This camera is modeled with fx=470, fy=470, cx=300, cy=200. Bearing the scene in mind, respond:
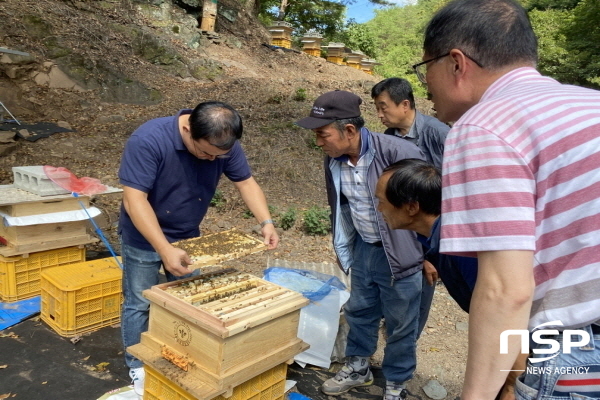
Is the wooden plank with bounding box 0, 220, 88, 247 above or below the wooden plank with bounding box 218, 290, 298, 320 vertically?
below

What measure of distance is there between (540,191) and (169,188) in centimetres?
252

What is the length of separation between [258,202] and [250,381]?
137cm

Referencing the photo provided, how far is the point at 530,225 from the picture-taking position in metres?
1.16

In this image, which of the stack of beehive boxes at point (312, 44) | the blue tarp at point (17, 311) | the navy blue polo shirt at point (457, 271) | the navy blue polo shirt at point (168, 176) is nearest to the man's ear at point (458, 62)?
the navy blue polo shirt at point (457, 271)

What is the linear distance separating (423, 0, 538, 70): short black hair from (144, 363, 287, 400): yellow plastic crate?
2.10m

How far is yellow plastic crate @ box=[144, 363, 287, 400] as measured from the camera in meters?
2.62

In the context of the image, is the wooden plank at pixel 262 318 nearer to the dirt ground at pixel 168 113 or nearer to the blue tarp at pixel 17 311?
the dirt ground at pixel 168 113

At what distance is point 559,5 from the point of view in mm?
25828

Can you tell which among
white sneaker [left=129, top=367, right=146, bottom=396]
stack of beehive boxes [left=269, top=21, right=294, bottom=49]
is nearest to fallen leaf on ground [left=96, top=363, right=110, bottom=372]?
white sneaker [left=129, top=367, right=146, bottom=396]

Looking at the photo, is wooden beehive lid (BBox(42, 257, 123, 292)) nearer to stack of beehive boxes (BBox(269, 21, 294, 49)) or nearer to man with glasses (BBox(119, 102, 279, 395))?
man with glasses (BBox(119, 102, 279, 395))

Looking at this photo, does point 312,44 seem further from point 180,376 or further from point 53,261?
point 180,376

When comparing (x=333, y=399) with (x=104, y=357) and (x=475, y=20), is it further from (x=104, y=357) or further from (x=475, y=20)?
(x=475, y=20)

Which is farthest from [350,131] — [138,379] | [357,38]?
[357,38]

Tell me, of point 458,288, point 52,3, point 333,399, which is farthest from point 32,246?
point 52,3
